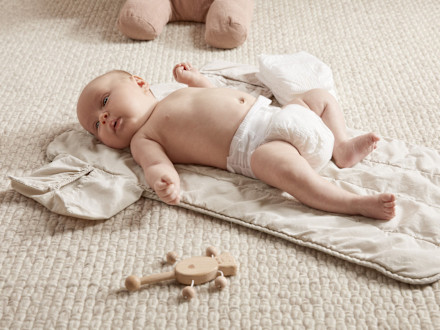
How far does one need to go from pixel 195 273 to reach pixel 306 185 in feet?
0.96

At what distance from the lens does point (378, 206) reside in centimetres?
104

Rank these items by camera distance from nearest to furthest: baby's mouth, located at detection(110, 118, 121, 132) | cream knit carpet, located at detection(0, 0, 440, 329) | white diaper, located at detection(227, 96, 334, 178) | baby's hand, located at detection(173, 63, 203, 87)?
cream knit carpet, located at detection(0, 0, 440, 329), white diaper, located at detection(227, 96, 334, 178), baby's mouth, located at detection(110, 118, 121, 132), baby's hand, located at detection(173, 63, 203, 87)

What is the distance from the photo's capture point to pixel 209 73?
159cm

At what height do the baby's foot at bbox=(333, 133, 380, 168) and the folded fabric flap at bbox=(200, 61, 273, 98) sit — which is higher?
the baby's foot at bbox=(333, 133, 380, 168)

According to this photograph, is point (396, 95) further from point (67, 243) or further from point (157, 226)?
point (67, 243)

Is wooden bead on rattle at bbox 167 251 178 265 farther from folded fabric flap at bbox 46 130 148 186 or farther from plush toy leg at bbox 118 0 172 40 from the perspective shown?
plush toy leg at bbox 118 0 172 40

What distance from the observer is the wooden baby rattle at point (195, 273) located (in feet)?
3.17

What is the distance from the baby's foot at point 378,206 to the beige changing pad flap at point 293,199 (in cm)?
2

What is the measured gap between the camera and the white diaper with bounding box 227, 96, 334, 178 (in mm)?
1166

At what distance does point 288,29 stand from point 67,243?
115cm

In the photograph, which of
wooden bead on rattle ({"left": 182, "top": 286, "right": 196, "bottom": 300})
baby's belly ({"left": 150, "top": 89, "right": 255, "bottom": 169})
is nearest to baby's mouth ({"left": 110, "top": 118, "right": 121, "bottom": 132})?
baby's belly ({"left": 150, "top": 89, "right": 255, "bottom": 169})

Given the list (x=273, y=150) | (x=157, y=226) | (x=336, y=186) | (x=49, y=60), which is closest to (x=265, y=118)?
(x=273, y=150)

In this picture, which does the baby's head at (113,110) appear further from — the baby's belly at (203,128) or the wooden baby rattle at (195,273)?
the wooden baby rattle at (195,273)

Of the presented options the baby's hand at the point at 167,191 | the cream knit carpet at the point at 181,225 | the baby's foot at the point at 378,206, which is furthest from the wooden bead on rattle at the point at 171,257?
the baby's foot at the point at 378,206
